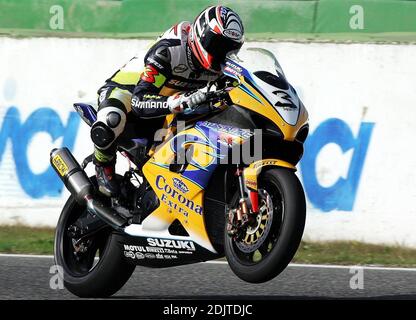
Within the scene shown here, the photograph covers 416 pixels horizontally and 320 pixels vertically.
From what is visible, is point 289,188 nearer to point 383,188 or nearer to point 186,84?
point 186,84

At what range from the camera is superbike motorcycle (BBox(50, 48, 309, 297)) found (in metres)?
5.07

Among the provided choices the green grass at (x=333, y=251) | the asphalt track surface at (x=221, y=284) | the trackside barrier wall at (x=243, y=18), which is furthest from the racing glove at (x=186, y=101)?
the trackside barrier wall at (x=243, y=18)

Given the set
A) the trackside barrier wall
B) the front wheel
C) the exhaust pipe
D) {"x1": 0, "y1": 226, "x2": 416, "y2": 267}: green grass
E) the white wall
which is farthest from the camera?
the trackside barrier wall

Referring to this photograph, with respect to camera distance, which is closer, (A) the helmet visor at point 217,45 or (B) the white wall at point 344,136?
(A) the helmet visor at point 217,45

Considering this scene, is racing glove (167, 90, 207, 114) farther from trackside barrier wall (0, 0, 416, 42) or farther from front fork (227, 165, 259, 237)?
trackside barrier wall (0, 0, 416, 42)

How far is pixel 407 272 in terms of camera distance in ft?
23.6

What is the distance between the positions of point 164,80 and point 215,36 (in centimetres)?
53

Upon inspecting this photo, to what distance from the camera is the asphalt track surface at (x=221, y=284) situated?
6066mm

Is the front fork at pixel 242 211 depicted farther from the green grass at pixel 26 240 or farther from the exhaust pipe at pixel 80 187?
the green grass at pixel 26 240

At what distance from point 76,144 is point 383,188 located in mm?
2833

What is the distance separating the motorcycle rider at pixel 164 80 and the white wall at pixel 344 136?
2.75m

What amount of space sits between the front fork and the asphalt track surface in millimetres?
973

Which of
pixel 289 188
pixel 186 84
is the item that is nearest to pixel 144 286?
pixel 186 84

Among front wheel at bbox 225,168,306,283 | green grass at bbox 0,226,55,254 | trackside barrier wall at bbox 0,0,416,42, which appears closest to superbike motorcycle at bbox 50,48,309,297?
front wheel at bbox 225,168,306,283
